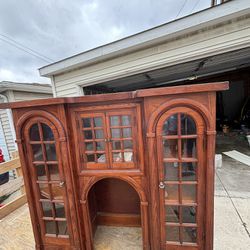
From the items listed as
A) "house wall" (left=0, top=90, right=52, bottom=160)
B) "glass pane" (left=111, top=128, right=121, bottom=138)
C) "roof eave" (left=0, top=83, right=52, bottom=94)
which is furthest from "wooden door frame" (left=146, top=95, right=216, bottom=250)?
"house wall" (left=0, top=90, right=52, bottom=160)

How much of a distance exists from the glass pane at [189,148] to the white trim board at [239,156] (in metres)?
3.18

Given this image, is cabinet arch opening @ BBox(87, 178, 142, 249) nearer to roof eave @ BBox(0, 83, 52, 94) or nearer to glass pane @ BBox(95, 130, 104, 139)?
glass pane @ BBox(95, 130, 104, 139)

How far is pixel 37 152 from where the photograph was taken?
57.6 inches

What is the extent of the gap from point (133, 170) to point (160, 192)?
1.00 ft

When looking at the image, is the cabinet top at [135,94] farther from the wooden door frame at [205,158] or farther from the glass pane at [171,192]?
the glass pane at [171,192]

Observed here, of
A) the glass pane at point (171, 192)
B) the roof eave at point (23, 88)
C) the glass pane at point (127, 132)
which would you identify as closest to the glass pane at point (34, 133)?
the glass pane at point (127, 132)

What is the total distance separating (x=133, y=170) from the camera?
1.37m

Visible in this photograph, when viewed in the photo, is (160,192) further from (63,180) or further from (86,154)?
(63,180)

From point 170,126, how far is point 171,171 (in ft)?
1.35

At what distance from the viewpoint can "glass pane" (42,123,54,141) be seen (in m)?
1.38

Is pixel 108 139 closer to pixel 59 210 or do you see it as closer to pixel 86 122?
pixel 86 122

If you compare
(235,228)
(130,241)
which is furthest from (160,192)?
(235,228)

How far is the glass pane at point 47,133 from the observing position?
138cm

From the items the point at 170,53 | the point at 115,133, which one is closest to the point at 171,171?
the point at 115,133
